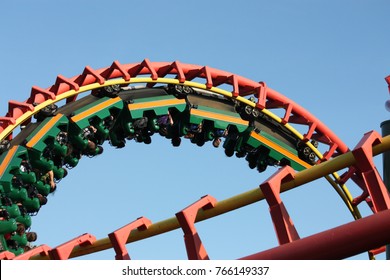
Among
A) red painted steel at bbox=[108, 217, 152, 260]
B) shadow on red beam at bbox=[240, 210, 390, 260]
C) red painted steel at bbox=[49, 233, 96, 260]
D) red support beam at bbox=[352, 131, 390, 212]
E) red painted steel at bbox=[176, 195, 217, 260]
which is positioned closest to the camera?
shadow on red beam at bbox=[240, 210, 390, 260]

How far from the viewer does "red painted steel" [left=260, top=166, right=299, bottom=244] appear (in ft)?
22.0

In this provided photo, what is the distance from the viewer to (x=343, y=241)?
5855 millimetres

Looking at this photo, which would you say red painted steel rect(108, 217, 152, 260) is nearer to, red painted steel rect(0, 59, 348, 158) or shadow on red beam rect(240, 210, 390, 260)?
shadow on red beam rect(240, 210, 390, 260)

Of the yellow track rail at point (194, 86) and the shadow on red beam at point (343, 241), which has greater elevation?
the yellow track rail at point (194, 86)

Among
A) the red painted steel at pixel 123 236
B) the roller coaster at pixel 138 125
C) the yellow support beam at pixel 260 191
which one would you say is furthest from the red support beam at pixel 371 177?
the roller coaster at pixel 138 125

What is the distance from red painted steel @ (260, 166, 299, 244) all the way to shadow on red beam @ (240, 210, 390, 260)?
55 centimetres

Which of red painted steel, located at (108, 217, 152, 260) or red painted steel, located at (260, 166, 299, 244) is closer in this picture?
red painted steel, located at (260, 166, 299, 244)

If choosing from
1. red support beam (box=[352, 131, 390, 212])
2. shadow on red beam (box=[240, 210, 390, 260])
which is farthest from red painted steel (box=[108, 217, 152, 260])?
red support beam (box=[352, 131, 390, 212])

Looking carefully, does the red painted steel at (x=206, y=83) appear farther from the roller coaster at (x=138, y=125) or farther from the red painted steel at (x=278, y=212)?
the red painted steel at (x=278, y=212)

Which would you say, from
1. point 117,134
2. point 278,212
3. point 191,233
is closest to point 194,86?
point 117,134

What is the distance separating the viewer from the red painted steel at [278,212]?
6.71m

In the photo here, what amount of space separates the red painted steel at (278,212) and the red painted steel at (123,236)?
175cm

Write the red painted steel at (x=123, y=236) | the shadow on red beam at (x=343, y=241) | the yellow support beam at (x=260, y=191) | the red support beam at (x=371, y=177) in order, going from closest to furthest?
the shadow on red beam at (x=343, y=241)
the red support beam at (x=371, y=177)
the yellow support beam at (x=260, y=191)
the red painted steel at (x=123, y=236)

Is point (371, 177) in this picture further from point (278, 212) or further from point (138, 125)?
point (138, 125)
